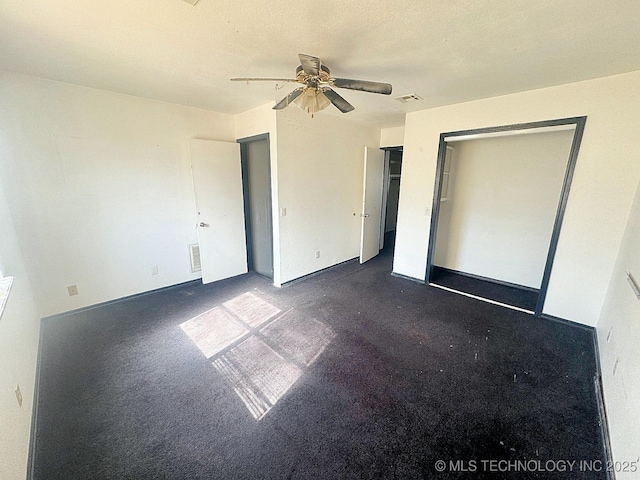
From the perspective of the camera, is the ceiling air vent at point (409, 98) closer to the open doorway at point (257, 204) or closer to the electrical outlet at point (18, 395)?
the open doorway at point (257, 204)

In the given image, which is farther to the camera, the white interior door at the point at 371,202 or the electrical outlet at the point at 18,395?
the white interior door at the point at 371,202

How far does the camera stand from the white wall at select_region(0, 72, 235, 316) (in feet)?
7.93

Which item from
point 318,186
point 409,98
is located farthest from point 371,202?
point 409,98

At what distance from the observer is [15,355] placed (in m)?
1.57

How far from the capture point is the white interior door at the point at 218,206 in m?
3.43

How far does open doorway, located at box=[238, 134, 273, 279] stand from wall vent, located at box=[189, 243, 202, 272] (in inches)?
29.6

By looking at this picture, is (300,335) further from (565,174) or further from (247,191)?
(565,174)

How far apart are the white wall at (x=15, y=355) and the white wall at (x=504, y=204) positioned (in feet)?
15.3

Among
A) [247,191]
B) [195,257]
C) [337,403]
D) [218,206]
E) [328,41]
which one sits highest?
[328,41]

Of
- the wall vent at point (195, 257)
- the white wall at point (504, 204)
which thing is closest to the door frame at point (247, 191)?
the wall vent at point (195, 257)

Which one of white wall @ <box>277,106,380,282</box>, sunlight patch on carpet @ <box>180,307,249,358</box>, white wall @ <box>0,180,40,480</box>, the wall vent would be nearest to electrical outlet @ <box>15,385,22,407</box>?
white wall @ <box>0,180,40,480</box>

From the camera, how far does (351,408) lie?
1.77 m

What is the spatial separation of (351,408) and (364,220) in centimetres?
309

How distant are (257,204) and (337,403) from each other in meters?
2.92
